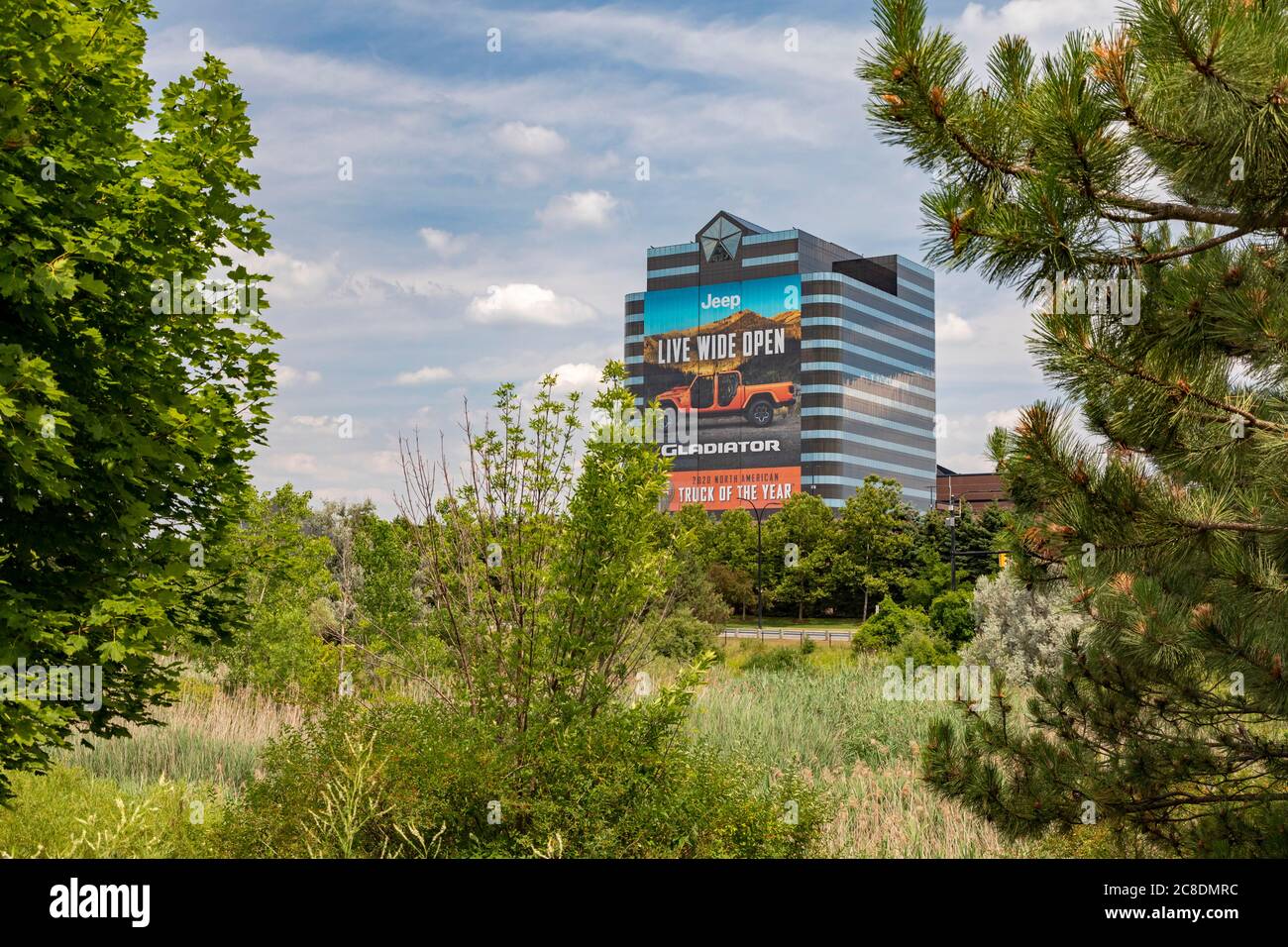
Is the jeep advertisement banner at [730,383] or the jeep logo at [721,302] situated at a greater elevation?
the jeep logo at [721,302]

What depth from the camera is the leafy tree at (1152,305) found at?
17.0 feet

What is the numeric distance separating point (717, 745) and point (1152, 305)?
5825 millimetres

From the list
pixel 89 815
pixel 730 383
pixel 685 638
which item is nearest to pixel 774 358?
pixel 730 383

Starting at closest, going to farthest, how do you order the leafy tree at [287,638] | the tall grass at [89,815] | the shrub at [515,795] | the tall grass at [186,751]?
the shrub at [515,795], the tall grass at [89,815], the tall grass at [186,751], the leafy tree at [287,638]

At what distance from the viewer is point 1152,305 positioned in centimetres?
621

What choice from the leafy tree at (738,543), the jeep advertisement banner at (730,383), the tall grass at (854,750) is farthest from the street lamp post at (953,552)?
the jeep advertisement banner at (730,383)

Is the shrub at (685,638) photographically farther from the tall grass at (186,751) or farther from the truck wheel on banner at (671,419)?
the truck wheel on banner at (671,419)

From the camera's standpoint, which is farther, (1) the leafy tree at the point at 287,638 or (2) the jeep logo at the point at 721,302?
(2) the jeep logo at the point at 721,302

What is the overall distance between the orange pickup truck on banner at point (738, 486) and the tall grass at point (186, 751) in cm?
9514

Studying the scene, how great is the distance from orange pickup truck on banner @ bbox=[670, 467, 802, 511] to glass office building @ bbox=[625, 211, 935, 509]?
6.3 inches

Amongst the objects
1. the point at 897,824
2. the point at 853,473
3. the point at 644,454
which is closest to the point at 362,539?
the point at 644,454
